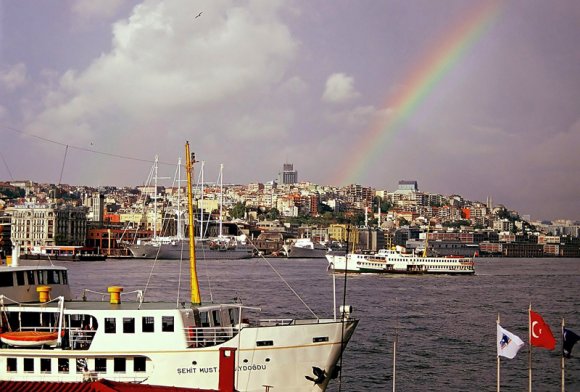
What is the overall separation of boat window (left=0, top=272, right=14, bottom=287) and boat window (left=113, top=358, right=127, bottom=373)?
8.92 ft

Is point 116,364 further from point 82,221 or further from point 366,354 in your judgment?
point 82,221

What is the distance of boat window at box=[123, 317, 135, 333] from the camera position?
1422 cm

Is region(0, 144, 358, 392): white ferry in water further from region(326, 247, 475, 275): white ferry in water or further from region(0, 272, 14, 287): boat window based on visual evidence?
region(326, 247, 475, 275): white ferry in water

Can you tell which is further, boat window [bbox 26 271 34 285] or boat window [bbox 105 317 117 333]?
boat window [bbox 26 271 34 285]

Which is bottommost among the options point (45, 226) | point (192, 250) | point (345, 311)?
point (345, 311)

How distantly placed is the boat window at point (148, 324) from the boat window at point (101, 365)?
2.59ft

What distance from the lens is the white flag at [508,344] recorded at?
12835 mm

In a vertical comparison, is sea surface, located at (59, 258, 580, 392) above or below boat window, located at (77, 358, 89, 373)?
below

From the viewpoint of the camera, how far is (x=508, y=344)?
13008 millimetres

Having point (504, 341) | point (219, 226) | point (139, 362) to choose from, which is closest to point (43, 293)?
point (139, 362)

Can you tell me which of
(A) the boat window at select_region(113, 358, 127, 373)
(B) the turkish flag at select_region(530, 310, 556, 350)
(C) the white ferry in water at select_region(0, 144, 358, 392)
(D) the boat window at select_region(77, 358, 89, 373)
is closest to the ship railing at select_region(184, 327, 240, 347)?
(C) the white ferry in water at select_region(0, 144, 358, 392)

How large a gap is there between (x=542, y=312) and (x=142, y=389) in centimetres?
2767

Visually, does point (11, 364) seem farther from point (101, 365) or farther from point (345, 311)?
point (345, 311)

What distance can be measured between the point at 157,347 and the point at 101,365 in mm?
924
